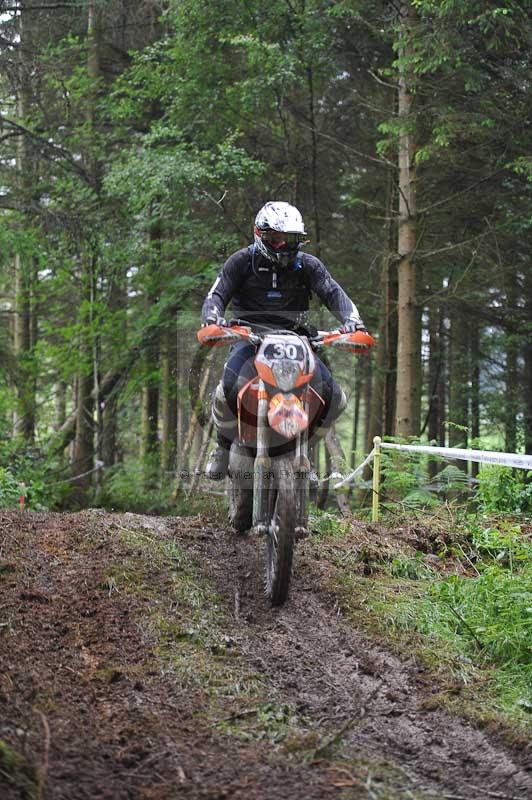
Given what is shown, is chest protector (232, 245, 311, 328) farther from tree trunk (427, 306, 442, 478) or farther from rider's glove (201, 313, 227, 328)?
tree trunk (427, 306, 442, 478)

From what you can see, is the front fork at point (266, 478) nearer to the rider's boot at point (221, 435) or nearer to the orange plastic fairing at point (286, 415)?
the orange plastic fairing at point (286, 415)

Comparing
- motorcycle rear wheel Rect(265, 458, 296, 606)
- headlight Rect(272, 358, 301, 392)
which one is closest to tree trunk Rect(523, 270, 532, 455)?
headlight Rect(272, 358, 301, 392)

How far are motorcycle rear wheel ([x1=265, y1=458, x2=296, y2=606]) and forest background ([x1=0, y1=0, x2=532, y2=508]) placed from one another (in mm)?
5723

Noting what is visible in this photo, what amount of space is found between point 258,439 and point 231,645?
4.93ft

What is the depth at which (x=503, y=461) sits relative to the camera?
16.2 ft

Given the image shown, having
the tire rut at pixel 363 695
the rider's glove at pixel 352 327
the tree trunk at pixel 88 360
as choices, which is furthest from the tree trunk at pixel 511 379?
the tire rut at pixel 363 695

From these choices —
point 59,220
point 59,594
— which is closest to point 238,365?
point 59,594

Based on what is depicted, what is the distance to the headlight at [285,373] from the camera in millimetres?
5328

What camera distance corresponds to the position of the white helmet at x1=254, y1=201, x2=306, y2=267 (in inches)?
231

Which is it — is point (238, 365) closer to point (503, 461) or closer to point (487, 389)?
point (503, 461)

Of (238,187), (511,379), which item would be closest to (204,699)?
(238,187)

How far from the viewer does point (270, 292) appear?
6375 millimetres

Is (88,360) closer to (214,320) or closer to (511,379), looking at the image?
(511,379)

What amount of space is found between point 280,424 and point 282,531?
0.71m
